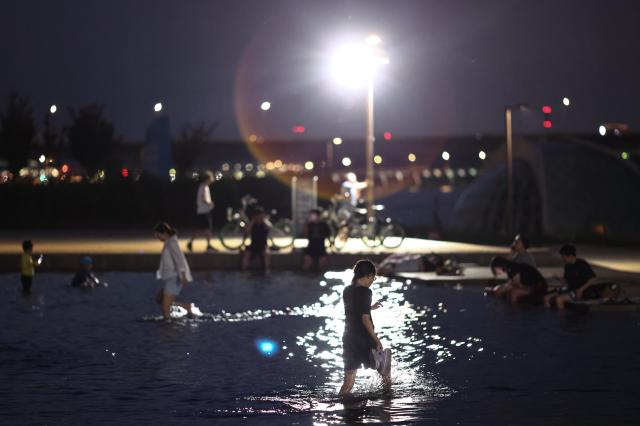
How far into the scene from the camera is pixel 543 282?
1991 cm

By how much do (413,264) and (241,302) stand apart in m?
6.47

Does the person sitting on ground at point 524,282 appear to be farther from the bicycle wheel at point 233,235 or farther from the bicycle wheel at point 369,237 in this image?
the bicycle wheel at point 369,237

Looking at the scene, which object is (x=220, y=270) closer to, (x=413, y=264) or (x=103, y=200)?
(x=413, y=264)

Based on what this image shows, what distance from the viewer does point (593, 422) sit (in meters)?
10.0

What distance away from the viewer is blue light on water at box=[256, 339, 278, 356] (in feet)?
47.7

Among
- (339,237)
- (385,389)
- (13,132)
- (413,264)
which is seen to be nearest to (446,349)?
(385,389)

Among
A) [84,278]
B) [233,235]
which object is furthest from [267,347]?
[233,235]

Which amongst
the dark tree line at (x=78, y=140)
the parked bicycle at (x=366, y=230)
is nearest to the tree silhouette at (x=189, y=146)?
the dark tree line at (x=78, y=140)

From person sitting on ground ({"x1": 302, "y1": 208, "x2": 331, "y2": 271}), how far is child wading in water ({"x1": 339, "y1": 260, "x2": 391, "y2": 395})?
16.3 meters

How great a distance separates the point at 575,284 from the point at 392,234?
14.3 metres

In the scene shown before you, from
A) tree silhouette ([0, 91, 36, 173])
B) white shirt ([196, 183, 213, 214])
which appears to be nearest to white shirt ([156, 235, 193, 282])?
white shirt ([196, 183, 213, 214])

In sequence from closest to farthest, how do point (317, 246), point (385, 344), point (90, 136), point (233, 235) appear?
point (385, 344), point (317, 246), point (233, 235), point (90, 136)

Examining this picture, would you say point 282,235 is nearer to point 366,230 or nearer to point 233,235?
point 233,235

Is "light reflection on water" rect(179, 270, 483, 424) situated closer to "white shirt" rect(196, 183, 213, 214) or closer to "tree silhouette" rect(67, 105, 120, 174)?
"white shirt" rect(196, 183, 213, 214)
